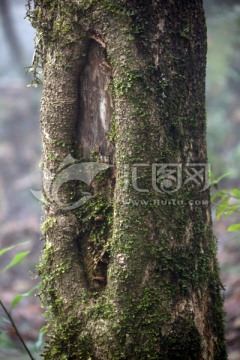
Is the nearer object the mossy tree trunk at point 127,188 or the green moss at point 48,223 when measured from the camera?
the mossy tree trunk at point 127,188

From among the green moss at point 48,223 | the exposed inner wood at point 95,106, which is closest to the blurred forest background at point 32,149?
the green moss at point 48,223

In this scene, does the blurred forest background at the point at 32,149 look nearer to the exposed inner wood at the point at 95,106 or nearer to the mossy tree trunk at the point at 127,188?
the mossy tree trunk at the point at 127,188

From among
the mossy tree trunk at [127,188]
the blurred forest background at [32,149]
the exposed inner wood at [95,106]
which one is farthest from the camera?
the blurred forest background at [32,149]

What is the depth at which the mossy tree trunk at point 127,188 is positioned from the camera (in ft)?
5.82

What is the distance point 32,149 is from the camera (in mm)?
9320

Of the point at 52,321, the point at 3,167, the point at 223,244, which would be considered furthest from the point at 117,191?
the point at 3,167

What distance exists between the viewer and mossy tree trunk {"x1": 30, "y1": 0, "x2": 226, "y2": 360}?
1.78 metres

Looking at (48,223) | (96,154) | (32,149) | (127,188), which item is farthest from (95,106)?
(32,149)

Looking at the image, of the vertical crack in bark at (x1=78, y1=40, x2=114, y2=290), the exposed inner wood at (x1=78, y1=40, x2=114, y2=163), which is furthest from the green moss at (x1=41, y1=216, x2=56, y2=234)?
the exposed inner wood at (x1=78, y1=40, x2=114, y2=163)

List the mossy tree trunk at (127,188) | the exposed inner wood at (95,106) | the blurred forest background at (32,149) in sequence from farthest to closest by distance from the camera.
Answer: the blurred forest background at (32,149)
the exposed inner wood at (95,106)
the mossy tree trunk at (127,188)

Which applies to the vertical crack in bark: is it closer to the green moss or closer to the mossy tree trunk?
the mossy tree trunk

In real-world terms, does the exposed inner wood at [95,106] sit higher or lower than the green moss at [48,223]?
higher

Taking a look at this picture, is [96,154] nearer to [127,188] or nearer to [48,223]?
[127,188]

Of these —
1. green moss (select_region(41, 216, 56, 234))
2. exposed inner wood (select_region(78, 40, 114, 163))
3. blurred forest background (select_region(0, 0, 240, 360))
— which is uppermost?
blurred forest background (select_region(0, 0, 240, 360))
